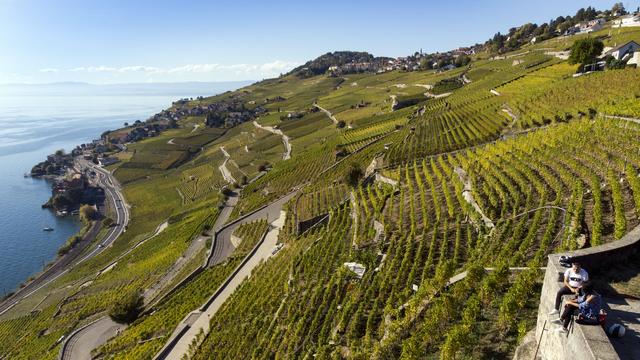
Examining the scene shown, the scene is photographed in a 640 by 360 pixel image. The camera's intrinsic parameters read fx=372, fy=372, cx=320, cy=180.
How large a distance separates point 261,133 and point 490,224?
10760cm

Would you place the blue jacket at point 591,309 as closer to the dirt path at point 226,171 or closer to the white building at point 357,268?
the white building at point 357,268

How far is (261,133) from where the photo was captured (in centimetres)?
12344

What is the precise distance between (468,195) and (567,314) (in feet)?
61.9

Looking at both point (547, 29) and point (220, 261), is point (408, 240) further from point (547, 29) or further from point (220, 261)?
point (547, 29)

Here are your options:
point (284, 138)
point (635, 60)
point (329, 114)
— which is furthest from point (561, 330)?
point (329, 114)

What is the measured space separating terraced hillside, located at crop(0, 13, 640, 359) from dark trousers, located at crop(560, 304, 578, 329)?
3.24 metres

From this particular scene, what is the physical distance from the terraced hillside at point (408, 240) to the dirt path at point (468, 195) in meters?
0.26

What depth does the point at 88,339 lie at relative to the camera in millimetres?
34594

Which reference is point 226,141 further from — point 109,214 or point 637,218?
point 637,218

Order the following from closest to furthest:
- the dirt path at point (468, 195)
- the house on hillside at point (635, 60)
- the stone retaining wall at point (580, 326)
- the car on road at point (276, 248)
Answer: the stone retaining wall at point (580, 326), the dirt path at point (468, 195), the car on road at point (276, 248), the house on hillside at point (635, 60)

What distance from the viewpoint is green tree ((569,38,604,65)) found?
56.9 meters

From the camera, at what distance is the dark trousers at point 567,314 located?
25.5 feet

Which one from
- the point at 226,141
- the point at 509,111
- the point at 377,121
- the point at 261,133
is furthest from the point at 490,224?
the point at 226,141

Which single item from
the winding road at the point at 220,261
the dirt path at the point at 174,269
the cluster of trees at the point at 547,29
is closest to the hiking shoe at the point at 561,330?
the winding road at the point at 220,261
